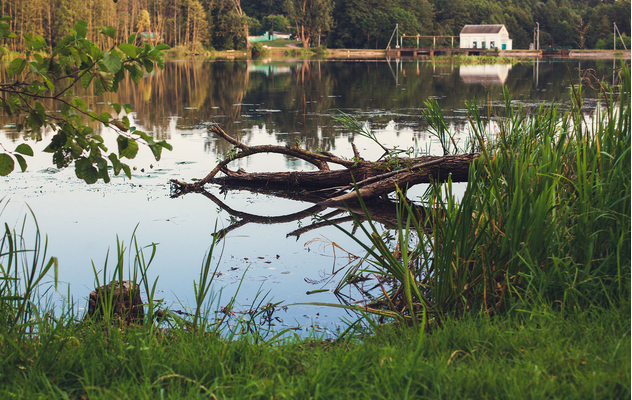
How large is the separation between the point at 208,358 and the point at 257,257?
2274 mm

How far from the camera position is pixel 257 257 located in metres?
4.51

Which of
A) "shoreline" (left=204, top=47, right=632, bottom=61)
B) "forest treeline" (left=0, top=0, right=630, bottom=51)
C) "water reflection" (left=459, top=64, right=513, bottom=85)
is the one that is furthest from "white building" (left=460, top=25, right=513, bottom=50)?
"water reflection" (left=459, top=64, right=513, bottom=85)

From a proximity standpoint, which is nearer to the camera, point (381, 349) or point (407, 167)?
point (381, 349)

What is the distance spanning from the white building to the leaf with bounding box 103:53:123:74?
72.1m

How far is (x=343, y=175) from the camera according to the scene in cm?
655

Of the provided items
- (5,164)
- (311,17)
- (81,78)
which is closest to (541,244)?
(81,78)

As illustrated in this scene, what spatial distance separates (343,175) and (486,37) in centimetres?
6891

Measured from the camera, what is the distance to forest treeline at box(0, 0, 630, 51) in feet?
192

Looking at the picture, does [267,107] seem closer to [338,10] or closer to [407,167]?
[407,167]

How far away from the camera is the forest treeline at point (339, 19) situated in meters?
58.4

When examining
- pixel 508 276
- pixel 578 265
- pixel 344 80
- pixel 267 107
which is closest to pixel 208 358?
pixel 508 276

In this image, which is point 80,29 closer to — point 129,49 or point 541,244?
point 129,49

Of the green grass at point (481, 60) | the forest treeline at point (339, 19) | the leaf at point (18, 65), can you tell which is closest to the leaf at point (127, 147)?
the leaf at point (18, 65)

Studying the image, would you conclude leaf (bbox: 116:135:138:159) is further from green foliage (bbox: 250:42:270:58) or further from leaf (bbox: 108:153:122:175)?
green foliage (bbox: 250:42:270:58)
